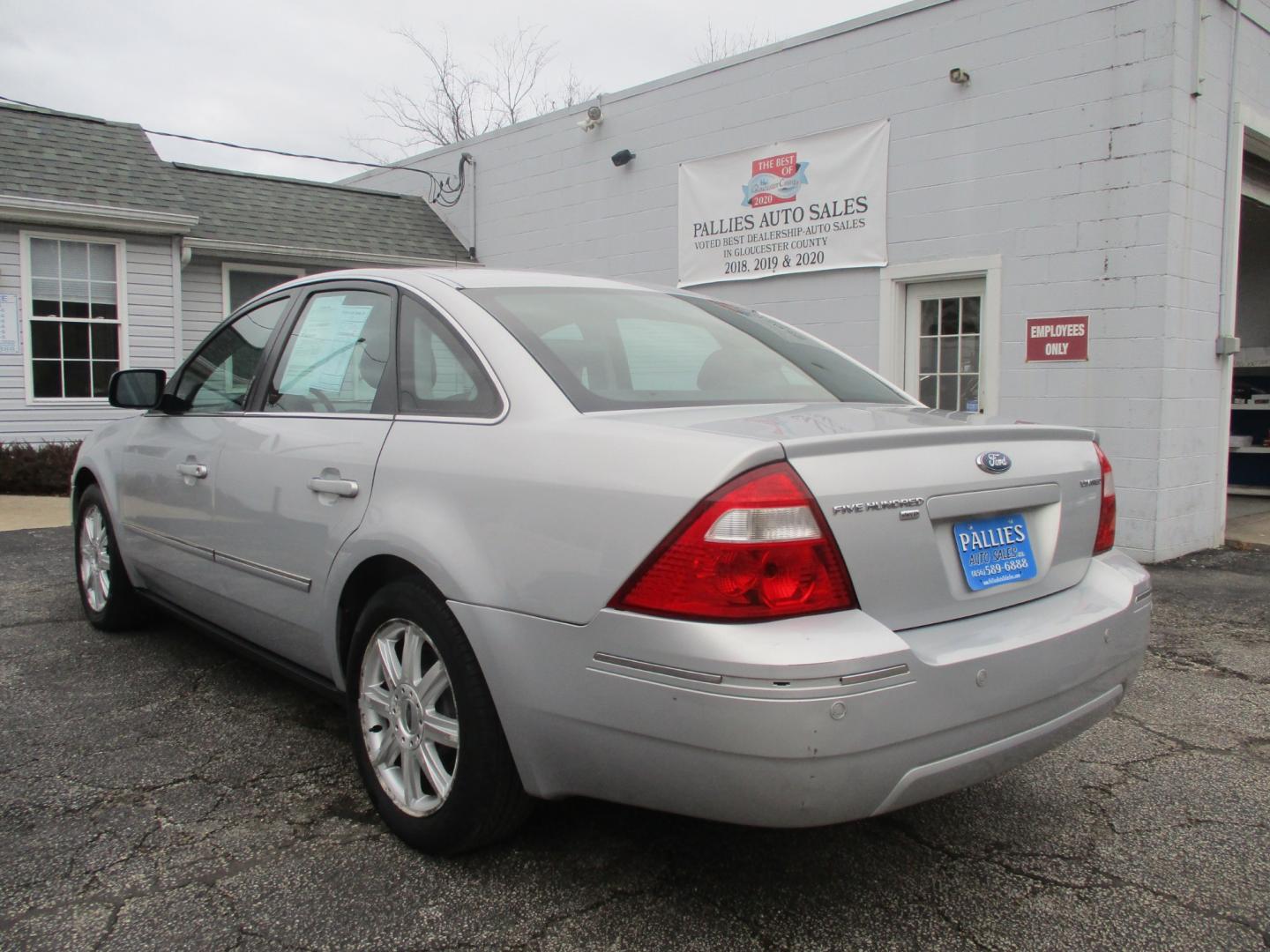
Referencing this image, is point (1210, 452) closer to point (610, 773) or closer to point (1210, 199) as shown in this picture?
point (1210, 199)

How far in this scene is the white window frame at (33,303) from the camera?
1124 cm

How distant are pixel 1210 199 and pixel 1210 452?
1.90 metres

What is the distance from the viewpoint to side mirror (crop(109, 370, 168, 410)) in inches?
163

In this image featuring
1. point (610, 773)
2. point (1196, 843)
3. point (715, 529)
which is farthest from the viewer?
point (1196, 843)

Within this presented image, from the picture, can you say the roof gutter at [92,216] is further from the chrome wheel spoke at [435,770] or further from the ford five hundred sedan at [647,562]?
the chrome wheel spoke at [435,770]

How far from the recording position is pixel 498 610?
228 cm

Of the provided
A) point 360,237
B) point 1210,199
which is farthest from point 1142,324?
point 360,237

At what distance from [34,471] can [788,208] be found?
8292 millimetres

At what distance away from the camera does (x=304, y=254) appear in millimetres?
13211

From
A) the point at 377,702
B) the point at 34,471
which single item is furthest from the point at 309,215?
the point at 377,702

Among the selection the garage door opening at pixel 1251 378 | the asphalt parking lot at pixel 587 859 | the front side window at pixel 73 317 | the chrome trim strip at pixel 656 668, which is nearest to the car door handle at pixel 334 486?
the asphalt parking lot at pixel 587 859

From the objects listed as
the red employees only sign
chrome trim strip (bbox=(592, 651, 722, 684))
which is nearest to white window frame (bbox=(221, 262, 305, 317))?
the red employees only sign

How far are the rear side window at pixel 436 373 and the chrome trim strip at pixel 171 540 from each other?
3.85ft

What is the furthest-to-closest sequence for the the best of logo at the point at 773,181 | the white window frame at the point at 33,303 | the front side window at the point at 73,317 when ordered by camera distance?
the front side window at the point at 73,317 → the white window frame at the point at 33,303 → the the best of logo at the point at 773,181
